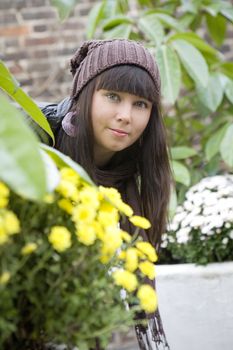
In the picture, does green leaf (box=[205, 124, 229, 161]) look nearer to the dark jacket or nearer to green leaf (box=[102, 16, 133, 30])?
green leaf (box=[102, 16, 133, 30])

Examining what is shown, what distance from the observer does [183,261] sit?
223 centimetres

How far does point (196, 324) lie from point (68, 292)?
1258mm

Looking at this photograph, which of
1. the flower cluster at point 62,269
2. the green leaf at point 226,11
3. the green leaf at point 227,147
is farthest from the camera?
the green leaf at point 226,11

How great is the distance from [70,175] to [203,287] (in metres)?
1.20

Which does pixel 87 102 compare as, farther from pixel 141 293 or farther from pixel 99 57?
pixel 141 293

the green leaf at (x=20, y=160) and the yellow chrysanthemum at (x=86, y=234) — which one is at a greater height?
the green leaf at (x=20, y=160)

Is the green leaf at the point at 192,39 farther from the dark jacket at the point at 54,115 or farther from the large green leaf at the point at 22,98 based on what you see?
the large green leaf at the point at 22,98

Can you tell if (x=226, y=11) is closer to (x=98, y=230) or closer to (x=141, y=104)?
(x=141, y=104)

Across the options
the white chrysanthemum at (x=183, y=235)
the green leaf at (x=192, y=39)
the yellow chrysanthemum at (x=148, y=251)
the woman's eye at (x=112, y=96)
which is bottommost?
the white chrysanthemum at (x=183, y=235)

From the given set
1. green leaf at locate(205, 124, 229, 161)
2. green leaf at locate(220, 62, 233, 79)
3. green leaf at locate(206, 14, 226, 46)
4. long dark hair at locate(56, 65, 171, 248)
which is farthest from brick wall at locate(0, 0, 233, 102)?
long dark hair at locate(56, 65, 171, 248)

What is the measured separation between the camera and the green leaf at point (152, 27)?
2418 millimetres

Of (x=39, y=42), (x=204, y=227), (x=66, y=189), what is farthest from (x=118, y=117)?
(x=39, y=42)

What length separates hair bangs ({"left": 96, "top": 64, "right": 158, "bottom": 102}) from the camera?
5.18 feet

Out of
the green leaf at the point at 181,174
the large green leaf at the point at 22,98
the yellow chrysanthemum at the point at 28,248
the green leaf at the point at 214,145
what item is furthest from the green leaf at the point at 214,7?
the yellow chrysanthemum at the point at 28,248
